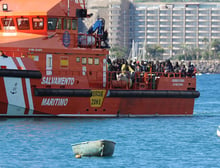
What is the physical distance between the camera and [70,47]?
3662cm

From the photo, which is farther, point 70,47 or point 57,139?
point 70,47

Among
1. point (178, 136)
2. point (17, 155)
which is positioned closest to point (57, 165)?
point (17, 155)

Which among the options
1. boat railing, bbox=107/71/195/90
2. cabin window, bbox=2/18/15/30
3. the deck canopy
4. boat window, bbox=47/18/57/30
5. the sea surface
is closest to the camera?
the sea surface

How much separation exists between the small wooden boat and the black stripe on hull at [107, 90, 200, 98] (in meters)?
10.9

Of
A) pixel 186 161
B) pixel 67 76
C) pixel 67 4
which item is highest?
pixel 67 4

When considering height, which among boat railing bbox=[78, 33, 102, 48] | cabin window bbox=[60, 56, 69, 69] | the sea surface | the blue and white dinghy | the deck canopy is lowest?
the sea surface

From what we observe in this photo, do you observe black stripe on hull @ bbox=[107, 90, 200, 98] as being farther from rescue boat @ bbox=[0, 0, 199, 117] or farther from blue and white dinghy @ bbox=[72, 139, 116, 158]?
blue and white dinghy @ bbox=[72, 139, 116, 158]

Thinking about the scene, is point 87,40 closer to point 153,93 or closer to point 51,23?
point 51,23

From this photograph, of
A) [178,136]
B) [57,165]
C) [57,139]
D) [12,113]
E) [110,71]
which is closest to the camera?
[57,165]

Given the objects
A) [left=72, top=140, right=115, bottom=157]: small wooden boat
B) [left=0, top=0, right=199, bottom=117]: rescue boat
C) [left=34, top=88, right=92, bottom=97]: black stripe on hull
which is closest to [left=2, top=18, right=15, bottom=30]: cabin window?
[left=0, top=0, right=199, bottom=117]: rescue boat

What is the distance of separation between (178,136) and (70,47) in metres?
7.21

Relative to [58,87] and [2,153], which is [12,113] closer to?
[58,87]

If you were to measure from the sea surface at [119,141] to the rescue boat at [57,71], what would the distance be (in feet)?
2.39

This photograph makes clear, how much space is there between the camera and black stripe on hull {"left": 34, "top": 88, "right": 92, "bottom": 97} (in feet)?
115
